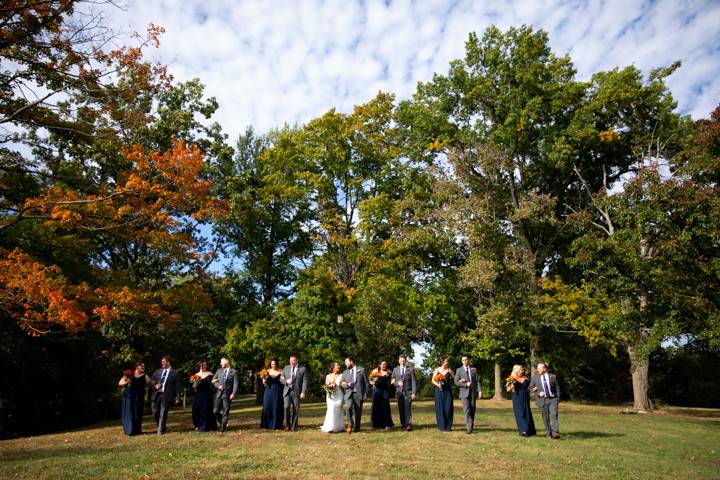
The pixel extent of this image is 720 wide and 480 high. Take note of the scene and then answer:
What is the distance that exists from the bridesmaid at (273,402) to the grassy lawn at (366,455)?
61cm

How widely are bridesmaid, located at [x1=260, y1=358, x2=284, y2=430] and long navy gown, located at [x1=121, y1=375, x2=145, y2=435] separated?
3.15 m

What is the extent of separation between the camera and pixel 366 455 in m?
9.41

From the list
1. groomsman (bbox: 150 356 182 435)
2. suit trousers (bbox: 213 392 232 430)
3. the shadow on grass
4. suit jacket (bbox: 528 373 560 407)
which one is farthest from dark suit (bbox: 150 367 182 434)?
the shadow on grass

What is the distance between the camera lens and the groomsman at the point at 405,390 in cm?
1311

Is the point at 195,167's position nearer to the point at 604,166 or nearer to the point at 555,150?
the point at 555,150

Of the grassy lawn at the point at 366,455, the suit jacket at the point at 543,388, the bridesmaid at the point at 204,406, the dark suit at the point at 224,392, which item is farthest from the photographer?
the bridesmaid at the point at 204,406

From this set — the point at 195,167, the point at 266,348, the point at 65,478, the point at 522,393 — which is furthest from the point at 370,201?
the point at 65,478

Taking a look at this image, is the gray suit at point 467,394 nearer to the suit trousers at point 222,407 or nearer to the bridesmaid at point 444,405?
the bridesmaid at point 444,405

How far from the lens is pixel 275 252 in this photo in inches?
1264

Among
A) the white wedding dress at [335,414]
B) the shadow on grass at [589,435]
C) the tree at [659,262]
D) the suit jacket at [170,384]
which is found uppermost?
the tree at [659,262]

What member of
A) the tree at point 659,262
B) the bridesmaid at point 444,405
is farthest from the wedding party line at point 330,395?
the tree at point 659,262

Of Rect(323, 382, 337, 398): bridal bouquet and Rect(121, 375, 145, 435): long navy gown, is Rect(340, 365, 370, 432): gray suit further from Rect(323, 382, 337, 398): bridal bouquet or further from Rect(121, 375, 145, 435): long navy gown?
Rect(121, 375, 145, 435): long navy gown

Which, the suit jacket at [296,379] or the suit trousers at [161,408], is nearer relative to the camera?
the suit trousers at [161,408]

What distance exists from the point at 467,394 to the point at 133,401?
27.9 feet
